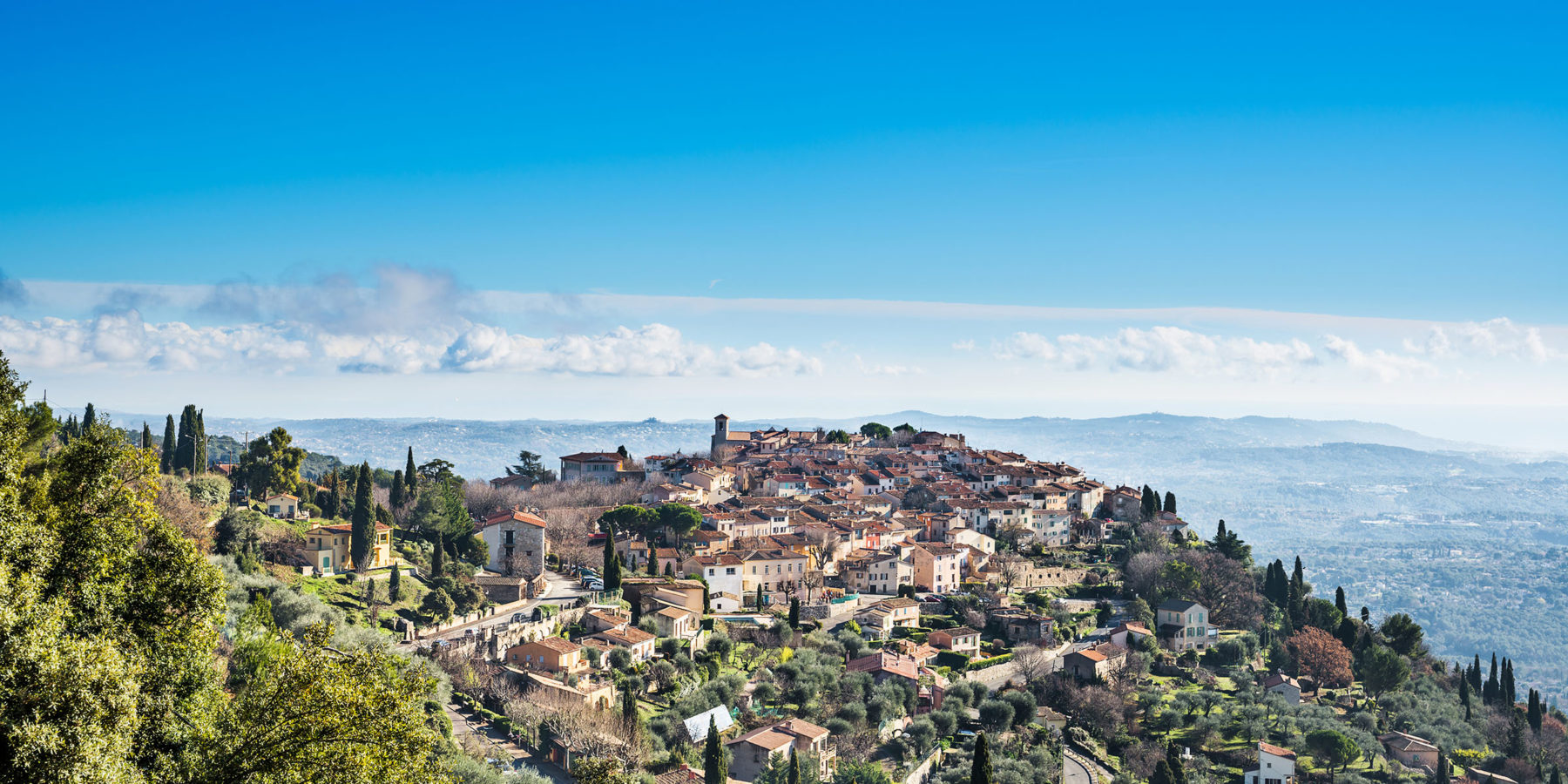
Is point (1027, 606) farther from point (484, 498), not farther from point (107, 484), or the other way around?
point (107, 484)

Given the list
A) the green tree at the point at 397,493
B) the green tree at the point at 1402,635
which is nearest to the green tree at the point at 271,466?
the green tree at the point at 397,493

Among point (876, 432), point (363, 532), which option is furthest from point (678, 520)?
point (876, 432)

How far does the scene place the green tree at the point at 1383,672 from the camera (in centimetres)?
5288

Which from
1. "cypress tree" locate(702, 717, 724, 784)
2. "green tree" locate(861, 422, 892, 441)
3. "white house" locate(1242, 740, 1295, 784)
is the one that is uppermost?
"green tree" locate(861, 422, 892, 441)

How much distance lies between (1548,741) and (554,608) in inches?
1831

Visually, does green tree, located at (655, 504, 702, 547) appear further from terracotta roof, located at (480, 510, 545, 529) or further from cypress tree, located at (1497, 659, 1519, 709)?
cypress tree, located at (1497, 659, 1519, 709)

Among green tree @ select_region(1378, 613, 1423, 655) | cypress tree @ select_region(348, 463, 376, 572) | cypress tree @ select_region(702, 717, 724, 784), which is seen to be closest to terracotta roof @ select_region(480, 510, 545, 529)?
cypress tree @ select_region(348, 463, 376, 572)

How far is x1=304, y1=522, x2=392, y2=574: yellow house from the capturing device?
4362 cm

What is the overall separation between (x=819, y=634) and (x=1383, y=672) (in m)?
26.6

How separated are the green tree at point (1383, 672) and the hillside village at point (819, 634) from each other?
0.12 m

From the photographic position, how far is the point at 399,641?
3697 centimetres

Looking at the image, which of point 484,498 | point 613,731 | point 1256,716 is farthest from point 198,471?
point 1256,716

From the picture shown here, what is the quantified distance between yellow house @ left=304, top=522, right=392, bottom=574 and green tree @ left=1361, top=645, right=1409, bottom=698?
1751 inches

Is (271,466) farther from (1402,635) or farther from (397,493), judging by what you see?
(1402,635)
